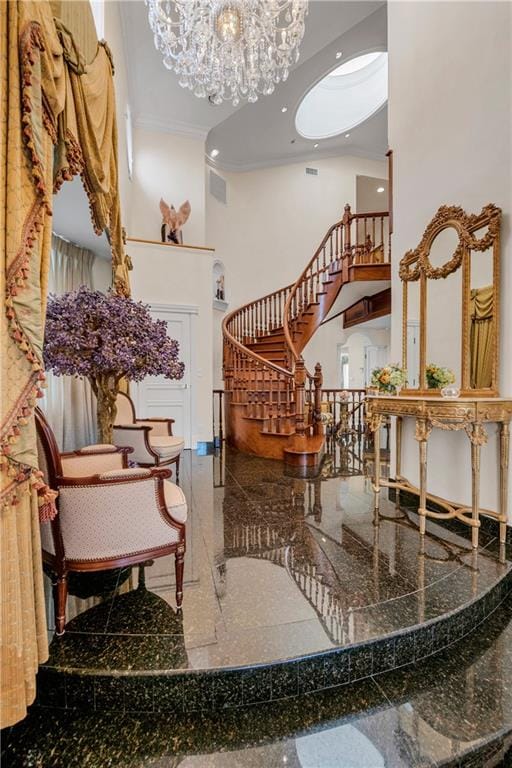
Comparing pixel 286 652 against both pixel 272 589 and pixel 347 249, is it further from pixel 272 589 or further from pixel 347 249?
pixel 347 249

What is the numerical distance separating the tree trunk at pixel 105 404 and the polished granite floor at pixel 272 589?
1.01 meters

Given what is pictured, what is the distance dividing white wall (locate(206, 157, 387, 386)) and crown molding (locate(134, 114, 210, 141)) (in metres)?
1.82

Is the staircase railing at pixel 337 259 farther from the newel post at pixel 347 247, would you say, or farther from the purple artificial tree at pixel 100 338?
the purple artificial tree at pixel 100 338

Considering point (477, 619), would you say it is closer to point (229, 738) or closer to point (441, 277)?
point (229, 738)

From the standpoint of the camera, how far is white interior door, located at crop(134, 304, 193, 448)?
231 inches

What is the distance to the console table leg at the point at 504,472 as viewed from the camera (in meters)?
2.50

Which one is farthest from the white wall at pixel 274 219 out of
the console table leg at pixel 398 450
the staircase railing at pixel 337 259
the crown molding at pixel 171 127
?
the console table leg at pixel 398 450

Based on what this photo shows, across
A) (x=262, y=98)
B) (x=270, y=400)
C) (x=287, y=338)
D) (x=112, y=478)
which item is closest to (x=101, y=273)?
(x=270, y=400)

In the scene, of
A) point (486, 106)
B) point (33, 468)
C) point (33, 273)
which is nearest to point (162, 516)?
point (33, 468)

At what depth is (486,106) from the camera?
267cm

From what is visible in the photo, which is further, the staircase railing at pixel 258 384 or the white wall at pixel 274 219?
→ the white wall at pixel 274 219

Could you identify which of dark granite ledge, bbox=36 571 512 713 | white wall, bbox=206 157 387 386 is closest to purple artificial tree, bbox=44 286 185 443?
dark granite ledge, bbox=36 571 512 713

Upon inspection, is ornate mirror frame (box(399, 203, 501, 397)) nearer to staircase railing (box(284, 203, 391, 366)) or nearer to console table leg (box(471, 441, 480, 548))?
console table leg (box(471, 441, 480, 548))

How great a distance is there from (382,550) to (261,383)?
332 centimetres
